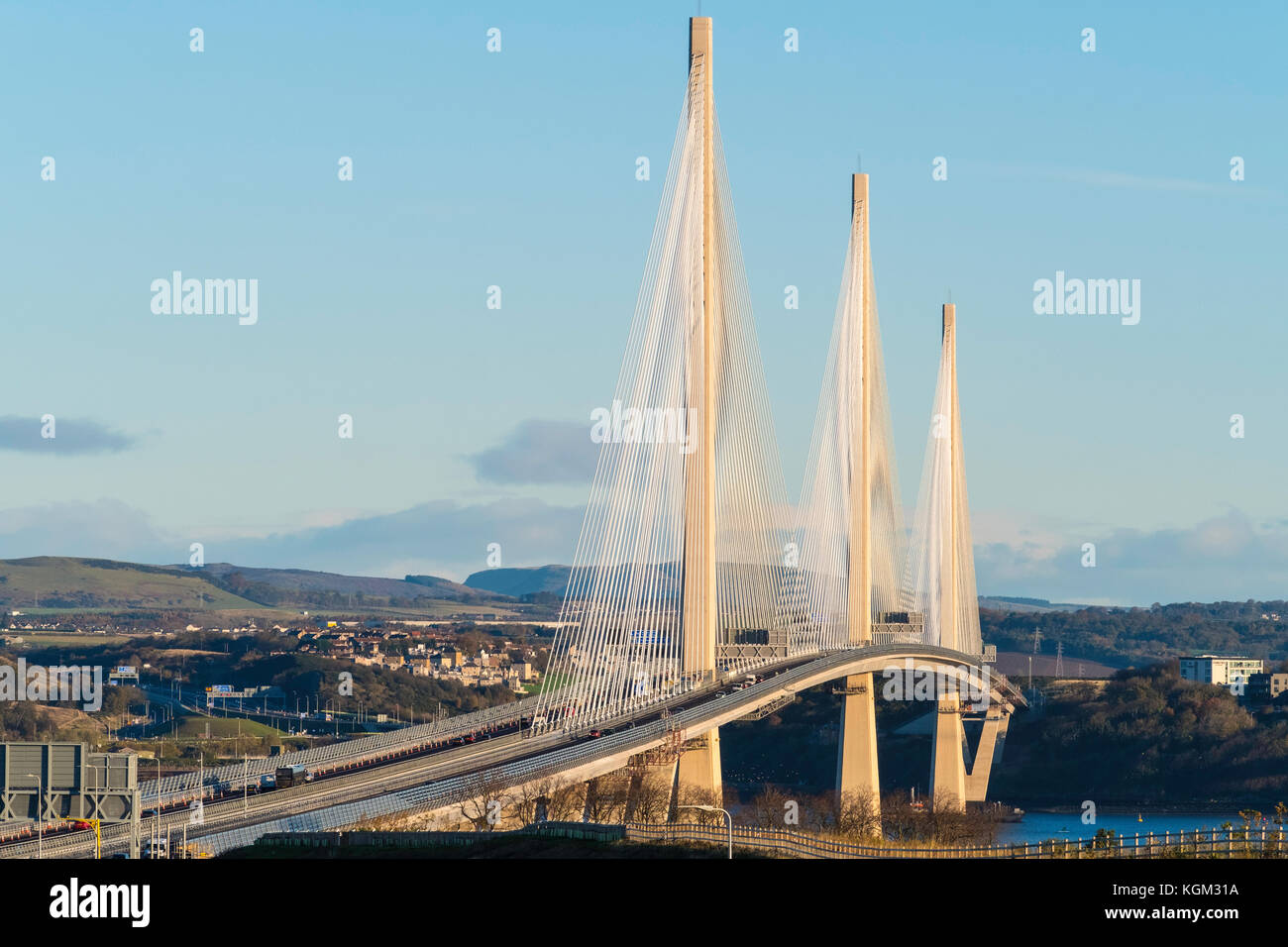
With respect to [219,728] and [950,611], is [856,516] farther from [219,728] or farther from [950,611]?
[219,728]

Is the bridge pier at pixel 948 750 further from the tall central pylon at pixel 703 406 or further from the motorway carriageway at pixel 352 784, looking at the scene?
the tall central pylon at pixel 703 406

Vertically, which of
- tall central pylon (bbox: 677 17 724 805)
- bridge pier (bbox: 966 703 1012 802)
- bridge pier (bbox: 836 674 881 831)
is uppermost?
tall central pylon (bbox: 677 17 724 805)

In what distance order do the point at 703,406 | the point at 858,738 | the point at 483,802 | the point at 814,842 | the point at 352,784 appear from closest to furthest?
the point at 814,842
the point at 483,802
the point at 352,784
the point at 703,406
the point at 858,738

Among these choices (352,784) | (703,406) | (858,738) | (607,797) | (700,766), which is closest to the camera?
(352,784)

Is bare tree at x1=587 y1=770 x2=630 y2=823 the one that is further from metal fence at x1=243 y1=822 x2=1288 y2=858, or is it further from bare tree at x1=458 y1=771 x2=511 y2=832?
metal fence at x1=243 y1=822 x2=1288 y2=858

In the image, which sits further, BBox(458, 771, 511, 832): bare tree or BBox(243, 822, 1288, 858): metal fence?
BBox(458, 771, 511, 832): bare tree

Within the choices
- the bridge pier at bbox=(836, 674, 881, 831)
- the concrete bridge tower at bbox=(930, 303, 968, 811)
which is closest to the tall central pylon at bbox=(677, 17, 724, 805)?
the bridge pier at bbox=(836, 674, 881, 831)

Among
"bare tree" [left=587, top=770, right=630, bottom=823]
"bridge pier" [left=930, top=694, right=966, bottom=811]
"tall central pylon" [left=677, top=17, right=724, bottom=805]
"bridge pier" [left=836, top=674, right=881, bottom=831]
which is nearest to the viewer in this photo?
"bare tree" [left=587, top=770, right=630, bottom=823]

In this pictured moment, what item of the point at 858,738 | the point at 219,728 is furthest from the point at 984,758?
the point at 219,728

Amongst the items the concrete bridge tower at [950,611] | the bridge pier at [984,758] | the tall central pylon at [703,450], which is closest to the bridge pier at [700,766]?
the tall central pylon at [703,450]
